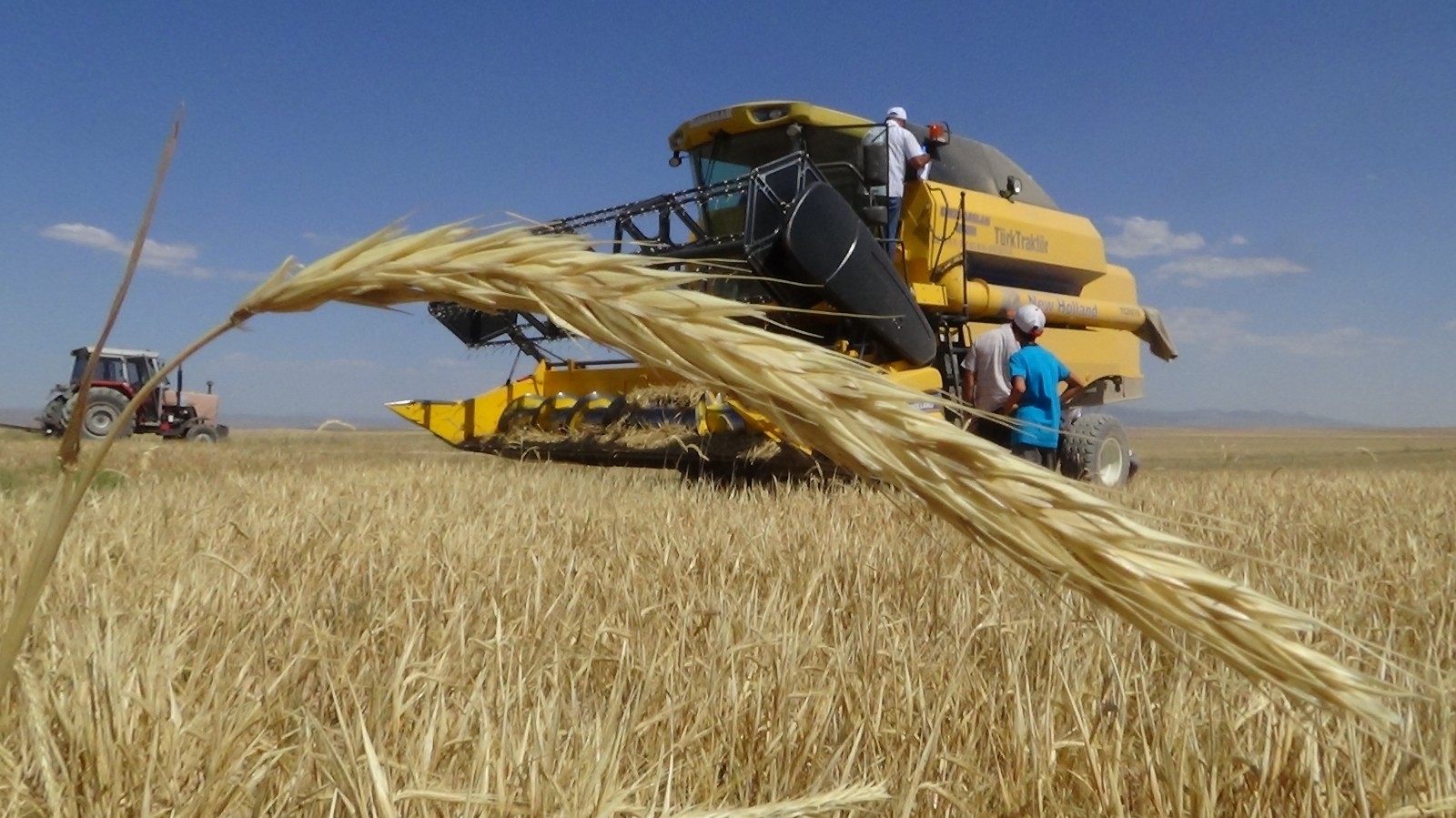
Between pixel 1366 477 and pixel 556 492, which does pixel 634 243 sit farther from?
pixel 1366 477

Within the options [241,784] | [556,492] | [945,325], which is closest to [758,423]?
[556,492]

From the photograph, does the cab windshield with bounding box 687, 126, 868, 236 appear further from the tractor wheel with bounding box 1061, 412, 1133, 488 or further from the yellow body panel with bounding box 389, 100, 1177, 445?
the tractor wheel with bounding box 1061, 412, 1133, 488

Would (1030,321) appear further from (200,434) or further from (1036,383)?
(200,434)

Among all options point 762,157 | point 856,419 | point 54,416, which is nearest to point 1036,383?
point 762,157

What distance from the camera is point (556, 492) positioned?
233 inches

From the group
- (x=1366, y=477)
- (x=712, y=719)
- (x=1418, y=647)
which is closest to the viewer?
(x=712, y=719)

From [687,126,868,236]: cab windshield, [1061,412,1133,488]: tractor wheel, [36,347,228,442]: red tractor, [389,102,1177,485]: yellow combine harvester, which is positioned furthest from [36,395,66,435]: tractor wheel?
[1061,412,1133,488]: tractor wheel

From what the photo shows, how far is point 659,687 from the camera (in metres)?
1.82

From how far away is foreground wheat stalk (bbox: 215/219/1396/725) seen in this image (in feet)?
2.42

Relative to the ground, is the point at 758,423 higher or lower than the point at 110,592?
higher

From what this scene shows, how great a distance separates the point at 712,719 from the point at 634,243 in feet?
2.99

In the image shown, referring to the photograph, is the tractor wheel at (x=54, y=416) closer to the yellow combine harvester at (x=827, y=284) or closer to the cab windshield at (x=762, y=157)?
the yellow combine harvester at (x=827, y=284)

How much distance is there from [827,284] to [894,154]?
1.60 meters

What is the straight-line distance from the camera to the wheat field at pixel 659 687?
121 centimetres
